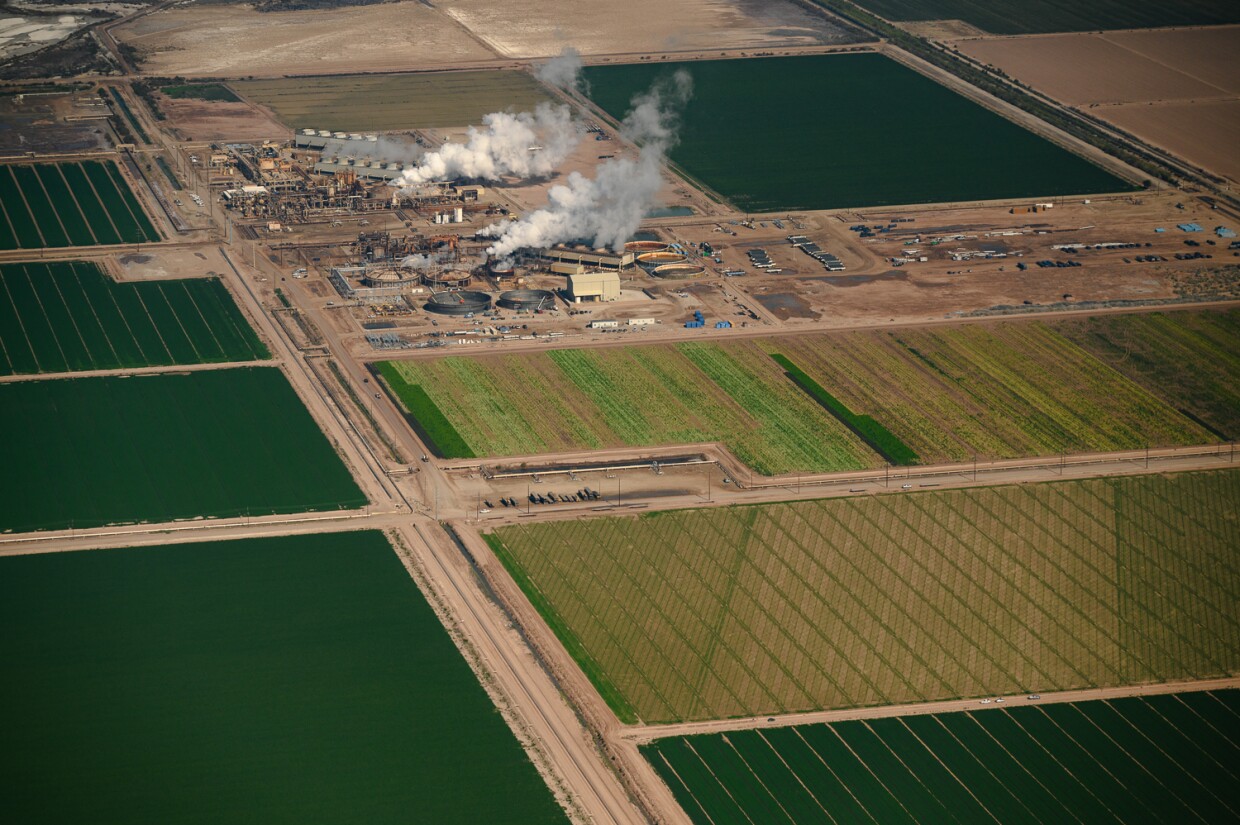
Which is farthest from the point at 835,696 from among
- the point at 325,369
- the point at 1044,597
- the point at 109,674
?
the point at 325,369

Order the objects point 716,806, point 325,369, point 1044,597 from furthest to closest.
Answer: point 325,369 < point 1044,597 < point 716,806

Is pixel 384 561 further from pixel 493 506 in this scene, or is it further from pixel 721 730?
pixel 721 730

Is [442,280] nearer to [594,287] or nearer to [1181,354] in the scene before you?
[594,287]

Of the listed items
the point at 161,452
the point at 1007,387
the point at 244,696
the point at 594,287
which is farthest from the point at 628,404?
the point at 244,696

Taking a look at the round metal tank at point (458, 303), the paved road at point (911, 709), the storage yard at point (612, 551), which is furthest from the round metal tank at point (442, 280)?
the paved road at point (911, 709)

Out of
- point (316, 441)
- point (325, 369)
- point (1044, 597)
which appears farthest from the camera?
point (325, 369)

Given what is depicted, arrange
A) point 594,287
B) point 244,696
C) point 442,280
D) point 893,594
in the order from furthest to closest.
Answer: point 442,280
point 594,287
point 893,594
point 244,696

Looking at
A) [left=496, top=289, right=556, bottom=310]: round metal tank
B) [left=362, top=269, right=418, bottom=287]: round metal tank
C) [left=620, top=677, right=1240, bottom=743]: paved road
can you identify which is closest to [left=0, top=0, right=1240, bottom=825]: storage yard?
[left=620, top=677, right=1240, bottom=743]: paved road
